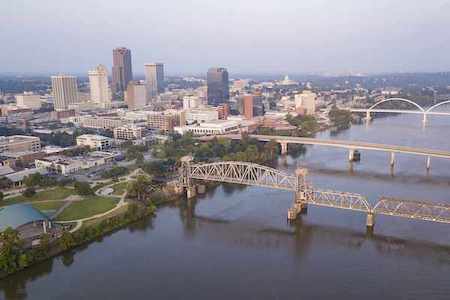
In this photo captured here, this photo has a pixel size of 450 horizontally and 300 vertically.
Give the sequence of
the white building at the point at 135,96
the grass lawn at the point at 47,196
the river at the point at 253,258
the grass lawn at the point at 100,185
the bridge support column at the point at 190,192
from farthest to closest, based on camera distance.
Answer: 1. the white building at the point at 135,96
2. the grass lawn at the point at 100,185
3. the bridge support column at the point at 190,192
4. the grass lawn at the point at 47,196
5. the river at the point at 253,258

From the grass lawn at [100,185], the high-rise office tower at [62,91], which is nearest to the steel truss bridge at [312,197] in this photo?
the grass lawn at [100,185]

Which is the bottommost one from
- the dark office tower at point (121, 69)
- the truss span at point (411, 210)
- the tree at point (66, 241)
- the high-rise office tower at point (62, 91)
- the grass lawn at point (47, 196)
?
the tree at point (66, 241)

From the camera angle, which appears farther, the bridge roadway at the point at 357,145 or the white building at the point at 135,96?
the white building at the point at 135,96

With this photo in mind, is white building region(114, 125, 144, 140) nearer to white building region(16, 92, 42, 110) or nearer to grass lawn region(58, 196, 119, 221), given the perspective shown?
grass lawn region(58, 196, 119, 221)

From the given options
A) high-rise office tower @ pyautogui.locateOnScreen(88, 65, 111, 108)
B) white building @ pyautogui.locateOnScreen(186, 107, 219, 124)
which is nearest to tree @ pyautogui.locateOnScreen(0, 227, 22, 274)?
white building @ pyautogui.locateOnScreen(186, 107, 219, 124)

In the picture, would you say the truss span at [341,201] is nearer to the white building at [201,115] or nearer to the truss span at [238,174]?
the truss span at [238,174]

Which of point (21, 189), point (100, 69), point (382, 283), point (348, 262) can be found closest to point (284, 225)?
point (348, 262)

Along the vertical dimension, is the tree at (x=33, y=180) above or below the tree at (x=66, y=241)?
above
